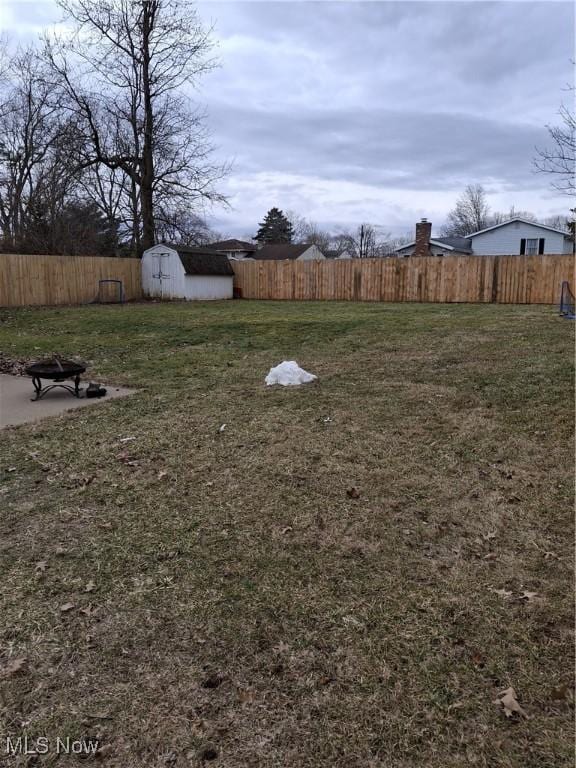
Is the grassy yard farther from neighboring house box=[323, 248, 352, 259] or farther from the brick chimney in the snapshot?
neighboring house box=[323, 248, 352, 259]

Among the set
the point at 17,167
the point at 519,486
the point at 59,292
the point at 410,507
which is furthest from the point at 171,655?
the point at 17,167

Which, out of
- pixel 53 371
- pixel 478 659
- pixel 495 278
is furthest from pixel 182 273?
pixel 478 659

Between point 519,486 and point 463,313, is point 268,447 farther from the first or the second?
point 463,313

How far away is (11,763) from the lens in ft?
4.90

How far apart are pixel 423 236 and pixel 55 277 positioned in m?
18.5

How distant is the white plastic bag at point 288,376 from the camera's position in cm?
584

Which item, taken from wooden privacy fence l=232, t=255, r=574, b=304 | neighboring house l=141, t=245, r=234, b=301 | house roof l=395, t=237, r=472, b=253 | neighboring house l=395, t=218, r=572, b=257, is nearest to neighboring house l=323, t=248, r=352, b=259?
house roof l=395, t=237, r=472, b=253

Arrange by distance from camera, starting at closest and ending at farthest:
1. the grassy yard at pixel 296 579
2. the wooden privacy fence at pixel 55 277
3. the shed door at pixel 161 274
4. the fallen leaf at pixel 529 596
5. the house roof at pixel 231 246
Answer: the grassy yard at pixel 296 579, the fallen leaf at pixel 529 596, the wooden privacy fence at pixel 55 277, the shed door at pixel 161 274, the house roof at pixel 231 246

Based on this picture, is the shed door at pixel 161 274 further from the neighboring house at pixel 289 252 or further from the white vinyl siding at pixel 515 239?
the neighboring house at pixel 289 252

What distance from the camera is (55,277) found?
1759 cm

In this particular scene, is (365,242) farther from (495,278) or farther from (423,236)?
(495,278)

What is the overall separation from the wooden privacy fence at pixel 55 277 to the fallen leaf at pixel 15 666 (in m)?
16.9

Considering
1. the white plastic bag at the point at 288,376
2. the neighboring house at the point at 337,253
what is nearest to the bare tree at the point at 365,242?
the neighboring house at the point at 337,253

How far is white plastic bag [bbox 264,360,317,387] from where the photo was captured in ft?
19.1
